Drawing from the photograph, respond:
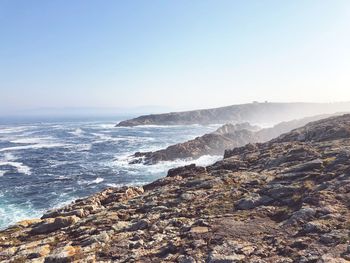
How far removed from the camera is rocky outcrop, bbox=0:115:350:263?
1288cm

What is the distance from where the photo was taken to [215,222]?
1570 centimetres

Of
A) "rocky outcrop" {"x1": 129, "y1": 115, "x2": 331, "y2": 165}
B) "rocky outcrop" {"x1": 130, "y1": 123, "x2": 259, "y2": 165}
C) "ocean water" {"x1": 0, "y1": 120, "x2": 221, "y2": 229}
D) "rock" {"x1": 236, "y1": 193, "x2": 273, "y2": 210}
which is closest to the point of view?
"rock" {"x1": 236, "y1": 193, "x2": 273, "y2": 210}

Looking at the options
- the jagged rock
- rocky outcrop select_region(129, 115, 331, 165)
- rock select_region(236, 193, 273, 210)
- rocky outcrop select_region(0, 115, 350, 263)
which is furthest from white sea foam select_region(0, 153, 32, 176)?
rock select_region(236, 193, 273, 210)

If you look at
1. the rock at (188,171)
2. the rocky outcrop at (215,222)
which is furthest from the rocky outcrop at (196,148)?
the rocky outcrop at (215,222)

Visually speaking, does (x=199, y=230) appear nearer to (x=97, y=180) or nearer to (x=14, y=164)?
(x=97, y=180)

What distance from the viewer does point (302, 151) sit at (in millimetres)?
25922

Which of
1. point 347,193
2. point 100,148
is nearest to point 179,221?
point 347,193

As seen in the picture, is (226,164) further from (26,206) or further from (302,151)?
(26,206)

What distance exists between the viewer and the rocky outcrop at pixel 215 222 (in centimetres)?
1288

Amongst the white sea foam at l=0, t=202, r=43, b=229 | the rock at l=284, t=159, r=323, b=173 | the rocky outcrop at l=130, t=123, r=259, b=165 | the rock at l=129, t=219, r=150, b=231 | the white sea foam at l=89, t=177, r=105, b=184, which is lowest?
the white sea foam at l=0, t=202, r=43, b=229

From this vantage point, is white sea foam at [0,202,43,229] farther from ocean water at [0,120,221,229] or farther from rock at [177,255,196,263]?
rock at [177,255,196,263]

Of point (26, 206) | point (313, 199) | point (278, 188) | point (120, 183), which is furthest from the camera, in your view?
point (120, 183)

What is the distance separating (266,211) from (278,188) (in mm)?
2795

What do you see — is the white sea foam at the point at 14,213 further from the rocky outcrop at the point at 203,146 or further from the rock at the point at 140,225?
the rocky outcrop at the point at 203,146
